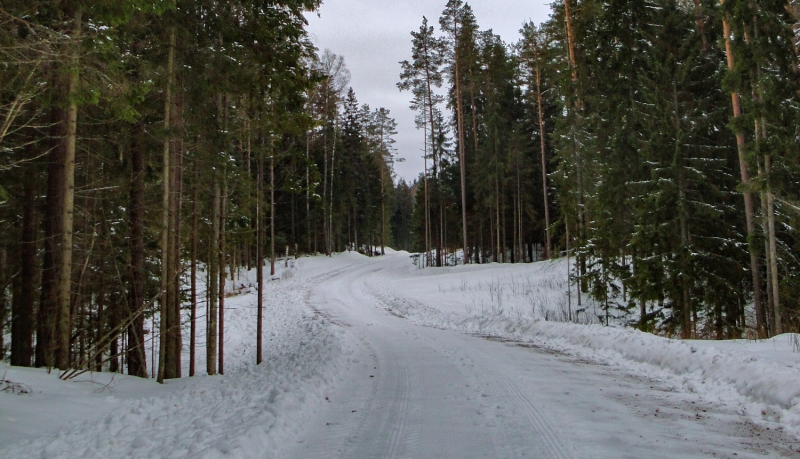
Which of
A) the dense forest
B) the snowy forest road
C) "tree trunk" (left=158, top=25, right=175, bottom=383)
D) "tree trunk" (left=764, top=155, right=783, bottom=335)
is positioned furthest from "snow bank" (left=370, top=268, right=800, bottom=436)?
"tree trunk" (left=158, top=25, right=175, bottom=383)

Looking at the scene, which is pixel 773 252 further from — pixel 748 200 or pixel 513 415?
pixel 513 415

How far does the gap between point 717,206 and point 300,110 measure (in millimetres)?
13220

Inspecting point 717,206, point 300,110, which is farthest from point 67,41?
point 717,206

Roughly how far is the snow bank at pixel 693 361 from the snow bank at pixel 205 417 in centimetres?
527

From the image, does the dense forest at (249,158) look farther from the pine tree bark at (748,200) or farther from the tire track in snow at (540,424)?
the tire track in snow at (540,424)

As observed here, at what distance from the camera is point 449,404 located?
6.41 m

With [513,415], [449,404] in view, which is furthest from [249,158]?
[513,415]

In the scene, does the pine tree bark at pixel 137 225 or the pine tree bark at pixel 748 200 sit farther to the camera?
the pine tree bark at pixel 748 200

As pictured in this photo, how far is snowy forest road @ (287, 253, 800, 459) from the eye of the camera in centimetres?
476

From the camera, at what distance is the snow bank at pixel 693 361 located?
5828 millimetres

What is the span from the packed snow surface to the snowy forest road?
0.02 m

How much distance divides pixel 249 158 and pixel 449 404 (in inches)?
357

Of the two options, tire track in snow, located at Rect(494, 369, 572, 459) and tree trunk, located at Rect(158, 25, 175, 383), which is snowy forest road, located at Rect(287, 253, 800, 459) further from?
tree trunk, located at Rect(158, 25, 175, 383)

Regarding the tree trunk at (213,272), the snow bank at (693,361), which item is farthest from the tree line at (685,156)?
the tree trunk at (213,272)
